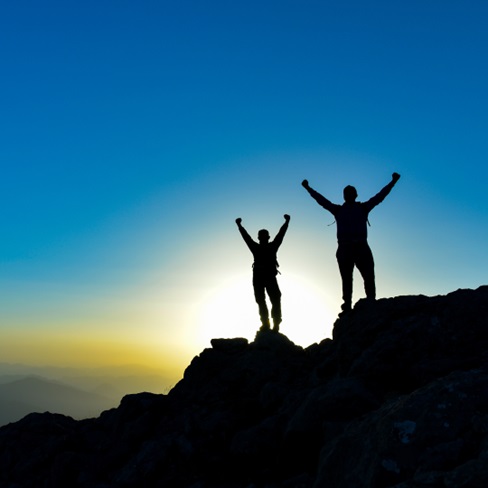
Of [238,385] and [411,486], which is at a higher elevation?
[238,385]

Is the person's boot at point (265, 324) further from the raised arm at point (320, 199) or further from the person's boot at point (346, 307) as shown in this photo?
the raised arm at point (320, 199)

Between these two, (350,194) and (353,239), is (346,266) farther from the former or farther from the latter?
(350,194)

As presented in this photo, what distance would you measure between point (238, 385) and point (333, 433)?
346 inches

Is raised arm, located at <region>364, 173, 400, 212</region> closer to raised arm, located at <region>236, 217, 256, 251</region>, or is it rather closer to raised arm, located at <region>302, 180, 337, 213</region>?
raised arm, located at <region>302, 180, 337, 213</region>

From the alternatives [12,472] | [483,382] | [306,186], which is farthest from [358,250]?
[12,472]

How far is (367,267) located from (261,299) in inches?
246

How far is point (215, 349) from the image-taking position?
22812mm

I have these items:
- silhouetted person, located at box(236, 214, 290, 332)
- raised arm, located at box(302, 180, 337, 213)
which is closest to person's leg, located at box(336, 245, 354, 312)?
raised arm, located at box(302, 180, 337, 213)

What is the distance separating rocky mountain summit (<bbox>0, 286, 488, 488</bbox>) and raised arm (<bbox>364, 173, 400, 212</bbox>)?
11.7ft

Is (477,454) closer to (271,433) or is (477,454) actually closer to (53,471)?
(271,433)

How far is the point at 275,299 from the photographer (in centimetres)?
2219

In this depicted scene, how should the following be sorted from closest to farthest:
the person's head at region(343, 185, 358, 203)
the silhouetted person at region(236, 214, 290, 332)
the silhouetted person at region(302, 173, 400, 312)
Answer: the silhouetted person at region(302, 173, 400, 312)
the person's head at region(343, 185, 358, 203)
the silhouetted person at region(236, 214, 290, 332)

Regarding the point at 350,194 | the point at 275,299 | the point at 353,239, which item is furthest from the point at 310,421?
the point at 275,299

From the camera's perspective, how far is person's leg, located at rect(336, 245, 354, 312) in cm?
1752
